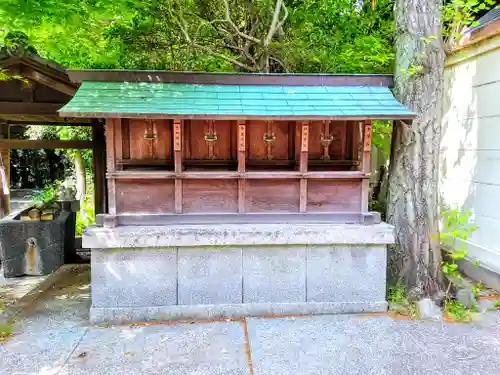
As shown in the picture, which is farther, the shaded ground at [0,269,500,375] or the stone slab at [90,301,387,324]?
the stone slab at [90,301,387,324]

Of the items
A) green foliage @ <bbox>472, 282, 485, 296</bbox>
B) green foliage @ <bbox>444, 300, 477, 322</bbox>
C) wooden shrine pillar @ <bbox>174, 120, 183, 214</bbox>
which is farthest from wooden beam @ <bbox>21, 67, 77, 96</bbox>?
green foliage @ <bbox>472, 282, 485, 296</bbox>

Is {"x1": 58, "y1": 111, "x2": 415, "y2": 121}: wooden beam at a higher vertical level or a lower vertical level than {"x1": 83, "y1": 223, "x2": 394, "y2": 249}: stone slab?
higher

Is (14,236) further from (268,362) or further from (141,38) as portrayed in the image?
(268,362)

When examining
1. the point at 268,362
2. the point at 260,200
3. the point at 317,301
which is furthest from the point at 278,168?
the point at 268,362

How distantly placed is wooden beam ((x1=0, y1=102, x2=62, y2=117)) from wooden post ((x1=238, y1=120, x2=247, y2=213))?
345cm

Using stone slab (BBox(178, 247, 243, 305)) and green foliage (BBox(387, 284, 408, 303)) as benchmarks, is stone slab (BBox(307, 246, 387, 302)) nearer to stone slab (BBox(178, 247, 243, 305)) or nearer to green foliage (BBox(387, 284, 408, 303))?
green foliage (BBox(387, 284, 408, 303))

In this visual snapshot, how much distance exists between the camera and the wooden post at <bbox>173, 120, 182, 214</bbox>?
4.25m

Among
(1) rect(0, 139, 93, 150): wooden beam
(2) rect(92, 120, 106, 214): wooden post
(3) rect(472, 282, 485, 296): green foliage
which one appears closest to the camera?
(3) rect(472, 282, 485, 296): green foliage

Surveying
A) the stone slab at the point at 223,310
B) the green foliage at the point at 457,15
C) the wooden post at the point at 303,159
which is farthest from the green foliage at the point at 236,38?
the stone slab at the point at 223,310

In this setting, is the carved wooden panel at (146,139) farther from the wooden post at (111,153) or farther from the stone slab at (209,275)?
the stone slab at (209,275)

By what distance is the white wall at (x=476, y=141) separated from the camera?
4977 mm

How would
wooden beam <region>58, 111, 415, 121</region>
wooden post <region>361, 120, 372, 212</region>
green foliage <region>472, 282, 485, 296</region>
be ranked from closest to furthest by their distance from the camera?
1. wooden beam <region>58, 111, 415, 121</region>
2. wooden post <region>361, 120, 372, 212</region>
3. green foliage <region>472, 282, 485, 296</region>

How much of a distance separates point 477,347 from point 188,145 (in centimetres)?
379

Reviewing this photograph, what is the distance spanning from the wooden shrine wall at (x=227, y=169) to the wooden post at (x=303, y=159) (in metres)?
0.01
